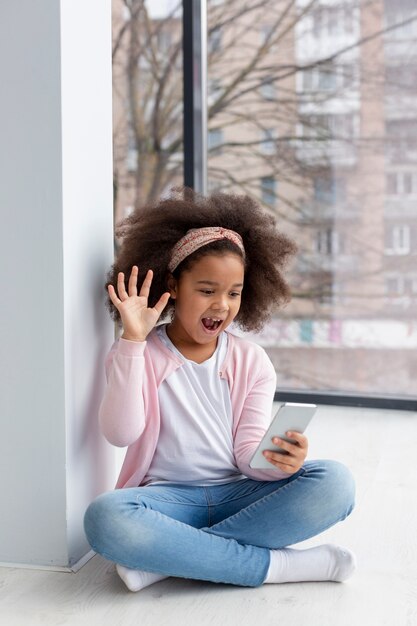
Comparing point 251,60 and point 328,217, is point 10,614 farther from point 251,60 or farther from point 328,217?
point 251,60

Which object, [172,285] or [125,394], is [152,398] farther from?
[172,285]

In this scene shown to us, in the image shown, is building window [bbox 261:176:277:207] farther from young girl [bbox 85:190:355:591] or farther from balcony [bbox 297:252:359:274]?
young girl [bbox 85:190:355:591]

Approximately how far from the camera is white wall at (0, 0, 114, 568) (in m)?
1.46

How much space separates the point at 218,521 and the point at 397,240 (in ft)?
6.04

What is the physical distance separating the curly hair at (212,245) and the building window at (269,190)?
1.71 meters

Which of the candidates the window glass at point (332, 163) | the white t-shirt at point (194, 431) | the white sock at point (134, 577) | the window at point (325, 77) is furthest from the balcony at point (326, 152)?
the white sock at point (134, 577)

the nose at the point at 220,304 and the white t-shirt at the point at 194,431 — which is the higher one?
the nose at the point at 220,304

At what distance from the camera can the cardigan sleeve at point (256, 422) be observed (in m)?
1.57

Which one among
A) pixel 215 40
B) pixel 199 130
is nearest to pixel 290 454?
pixel 199 130

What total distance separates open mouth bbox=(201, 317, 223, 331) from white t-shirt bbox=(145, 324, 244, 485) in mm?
79

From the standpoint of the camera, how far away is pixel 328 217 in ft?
10.8

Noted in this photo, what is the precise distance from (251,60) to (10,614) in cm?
262

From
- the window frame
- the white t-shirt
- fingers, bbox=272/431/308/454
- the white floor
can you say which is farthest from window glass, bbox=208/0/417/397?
→ fingers, bbox=272/431/308/454

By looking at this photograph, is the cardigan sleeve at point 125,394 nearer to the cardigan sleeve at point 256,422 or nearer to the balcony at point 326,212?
the cardigan sleeve at point 256,422
